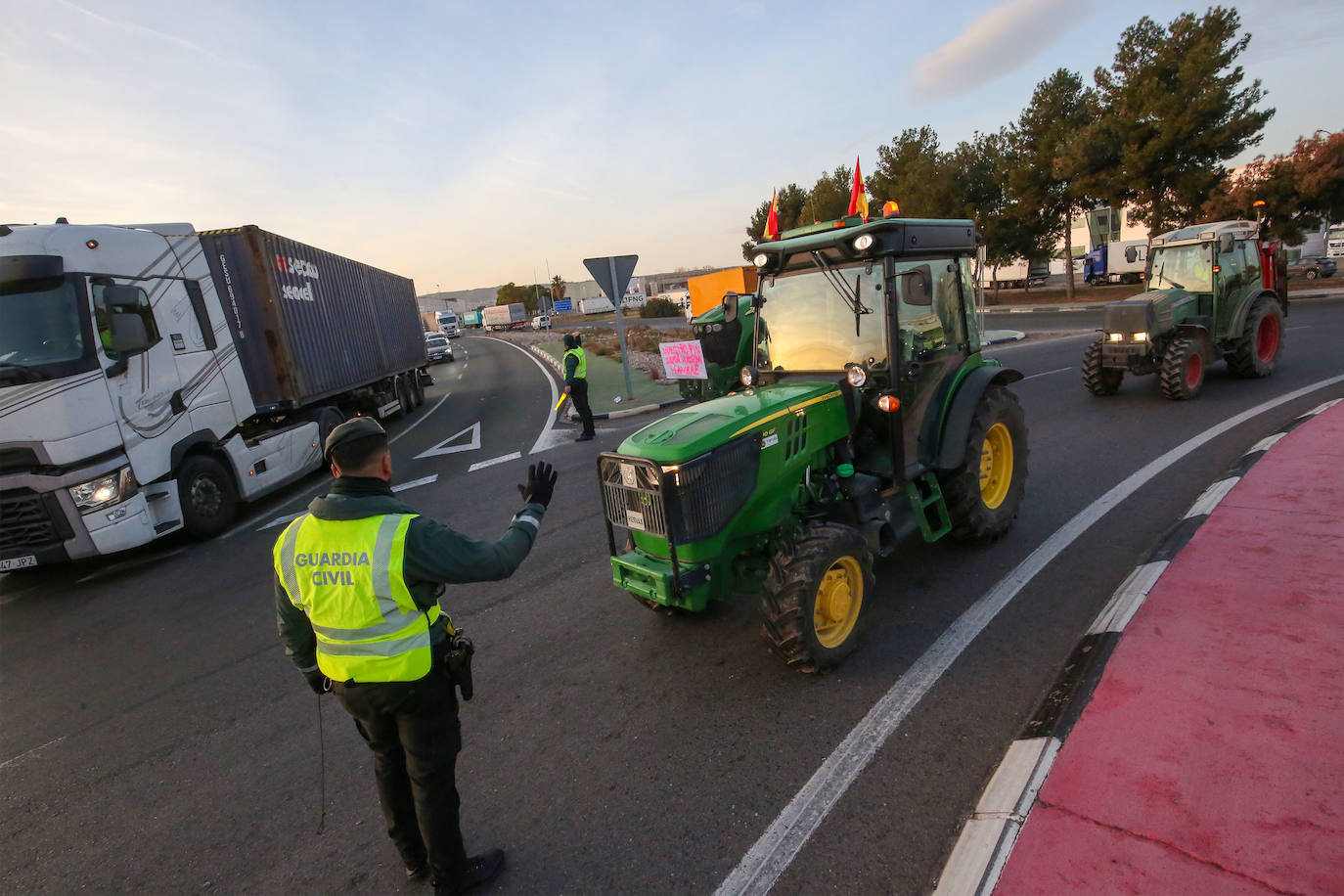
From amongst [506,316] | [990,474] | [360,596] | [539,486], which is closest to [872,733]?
[539,486]

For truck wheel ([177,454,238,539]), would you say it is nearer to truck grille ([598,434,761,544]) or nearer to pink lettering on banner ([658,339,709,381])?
truck grille ([598,434,761,544])

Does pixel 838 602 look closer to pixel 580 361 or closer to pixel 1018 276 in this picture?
pixel 580 361

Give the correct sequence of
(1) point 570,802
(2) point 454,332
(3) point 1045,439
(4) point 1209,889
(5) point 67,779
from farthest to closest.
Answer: (2) point 454,332, (3) point 1045,439, (5) point 67,779, (1) point 570,802, (4) point 1209,889

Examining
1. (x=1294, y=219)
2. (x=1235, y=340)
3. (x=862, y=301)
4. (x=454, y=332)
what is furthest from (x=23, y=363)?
(x=454, y=332)

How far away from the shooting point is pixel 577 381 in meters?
10.9

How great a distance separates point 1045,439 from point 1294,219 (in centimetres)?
2669

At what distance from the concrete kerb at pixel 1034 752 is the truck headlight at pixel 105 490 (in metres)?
7.66

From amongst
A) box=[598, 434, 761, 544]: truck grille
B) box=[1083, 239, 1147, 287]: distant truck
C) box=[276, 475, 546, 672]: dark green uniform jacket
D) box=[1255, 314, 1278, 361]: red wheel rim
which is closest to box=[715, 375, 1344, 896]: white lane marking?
box=[598, 434, 761, 544]: truck grille

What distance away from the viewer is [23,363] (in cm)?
609

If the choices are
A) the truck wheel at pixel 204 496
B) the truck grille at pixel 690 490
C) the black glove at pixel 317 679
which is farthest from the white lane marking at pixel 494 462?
the black glove at pixel 317 679

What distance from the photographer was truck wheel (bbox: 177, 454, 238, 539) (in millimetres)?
7402

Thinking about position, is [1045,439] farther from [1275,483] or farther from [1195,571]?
[1195,571]

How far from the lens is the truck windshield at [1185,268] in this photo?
991 cm

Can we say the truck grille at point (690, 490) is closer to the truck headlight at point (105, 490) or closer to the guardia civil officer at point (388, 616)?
the guardia civil officer at point (388, 616)
